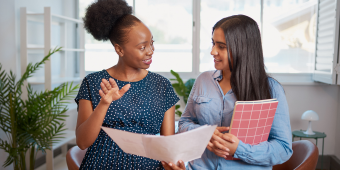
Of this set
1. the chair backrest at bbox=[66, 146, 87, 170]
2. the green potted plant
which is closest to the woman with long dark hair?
the chair backrest at bbox=[66, 146, 87, 170]

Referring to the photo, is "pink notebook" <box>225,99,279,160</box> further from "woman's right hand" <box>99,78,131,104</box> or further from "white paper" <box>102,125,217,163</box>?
"woman's right hand" <box>99,78,131,104</box>

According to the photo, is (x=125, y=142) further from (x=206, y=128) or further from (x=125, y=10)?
(x=125, y=10)

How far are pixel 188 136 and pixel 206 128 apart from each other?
61mm

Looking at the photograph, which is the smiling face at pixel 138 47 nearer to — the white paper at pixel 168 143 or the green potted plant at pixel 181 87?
the white paper at pixel 168 143

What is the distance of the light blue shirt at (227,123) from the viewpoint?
1.21 metres

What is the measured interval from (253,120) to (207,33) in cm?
293

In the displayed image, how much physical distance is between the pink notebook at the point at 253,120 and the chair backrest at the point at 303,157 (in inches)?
27.6

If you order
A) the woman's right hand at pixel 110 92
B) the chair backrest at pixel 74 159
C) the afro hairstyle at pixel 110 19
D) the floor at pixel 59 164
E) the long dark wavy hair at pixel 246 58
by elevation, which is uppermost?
the afro hairstyle at pixel 110 19

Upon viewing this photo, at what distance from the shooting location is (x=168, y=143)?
90 centimetres

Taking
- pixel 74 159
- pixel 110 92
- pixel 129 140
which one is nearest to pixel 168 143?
pixel 129 140

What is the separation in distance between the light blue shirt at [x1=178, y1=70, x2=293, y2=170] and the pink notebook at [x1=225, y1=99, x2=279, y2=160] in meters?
0.03

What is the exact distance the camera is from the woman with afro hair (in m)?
1.29

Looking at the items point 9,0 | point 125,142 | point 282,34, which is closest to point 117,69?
point 125,142

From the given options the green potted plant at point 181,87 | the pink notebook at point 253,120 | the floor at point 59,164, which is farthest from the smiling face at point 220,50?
the floor at point 59,164
